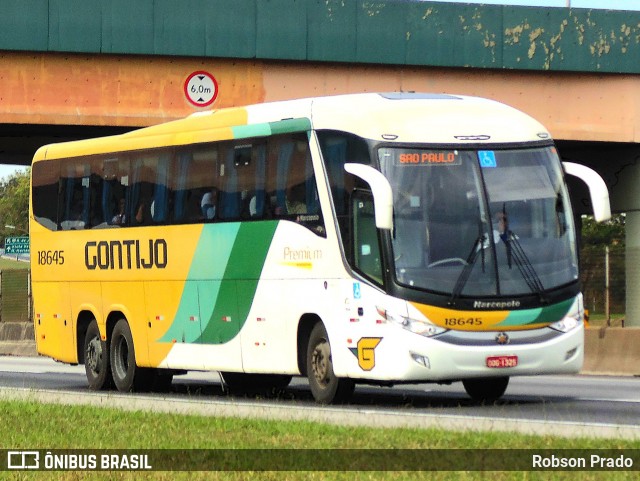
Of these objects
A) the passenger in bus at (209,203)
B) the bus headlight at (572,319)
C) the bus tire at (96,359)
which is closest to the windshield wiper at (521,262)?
the bus headlight at (572,319)

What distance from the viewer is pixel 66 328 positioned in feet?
80.4

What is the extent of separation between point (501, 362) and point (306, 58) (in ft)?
55.3

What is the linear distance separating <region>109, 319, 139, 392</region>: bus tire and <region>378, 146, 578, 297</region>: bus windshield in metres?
6.34

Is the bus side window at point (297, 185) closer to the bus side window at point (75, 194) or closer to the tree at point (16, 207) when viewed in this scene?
the bus side window at point (75, 194)

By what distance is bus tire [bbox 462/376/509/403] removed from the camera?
19469mm

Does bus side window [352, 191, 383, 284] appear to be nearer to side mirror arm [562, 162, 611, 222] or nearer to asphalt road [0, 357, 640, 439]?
asphalt road [0, 357, 640, 439]

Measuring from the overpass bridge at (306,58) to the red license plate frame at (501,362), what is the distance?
16.6 m

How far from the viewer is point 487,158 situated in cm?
1827

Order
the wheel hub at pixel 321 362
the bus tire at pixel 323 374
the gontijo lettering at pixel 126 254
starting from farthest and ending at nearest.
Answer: the gontijo lettering at pixel 126 254
the wheel hub at pixel 321 362
the bus tire at pixel 323 374

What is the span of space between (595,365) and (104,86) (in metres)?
11.9

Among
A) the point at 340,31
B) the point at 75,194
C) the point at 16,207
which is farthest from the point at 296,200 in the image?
the point at 16,207

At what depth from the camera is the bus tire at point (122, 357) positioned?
2288 cm

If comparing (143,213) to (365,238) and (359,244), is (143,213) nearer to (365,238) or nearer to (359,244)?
(359,244)

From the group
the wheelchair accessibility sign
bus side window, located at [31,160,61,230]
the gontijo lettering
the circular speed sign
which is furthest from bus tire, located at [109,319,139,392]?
the circular speed sign
